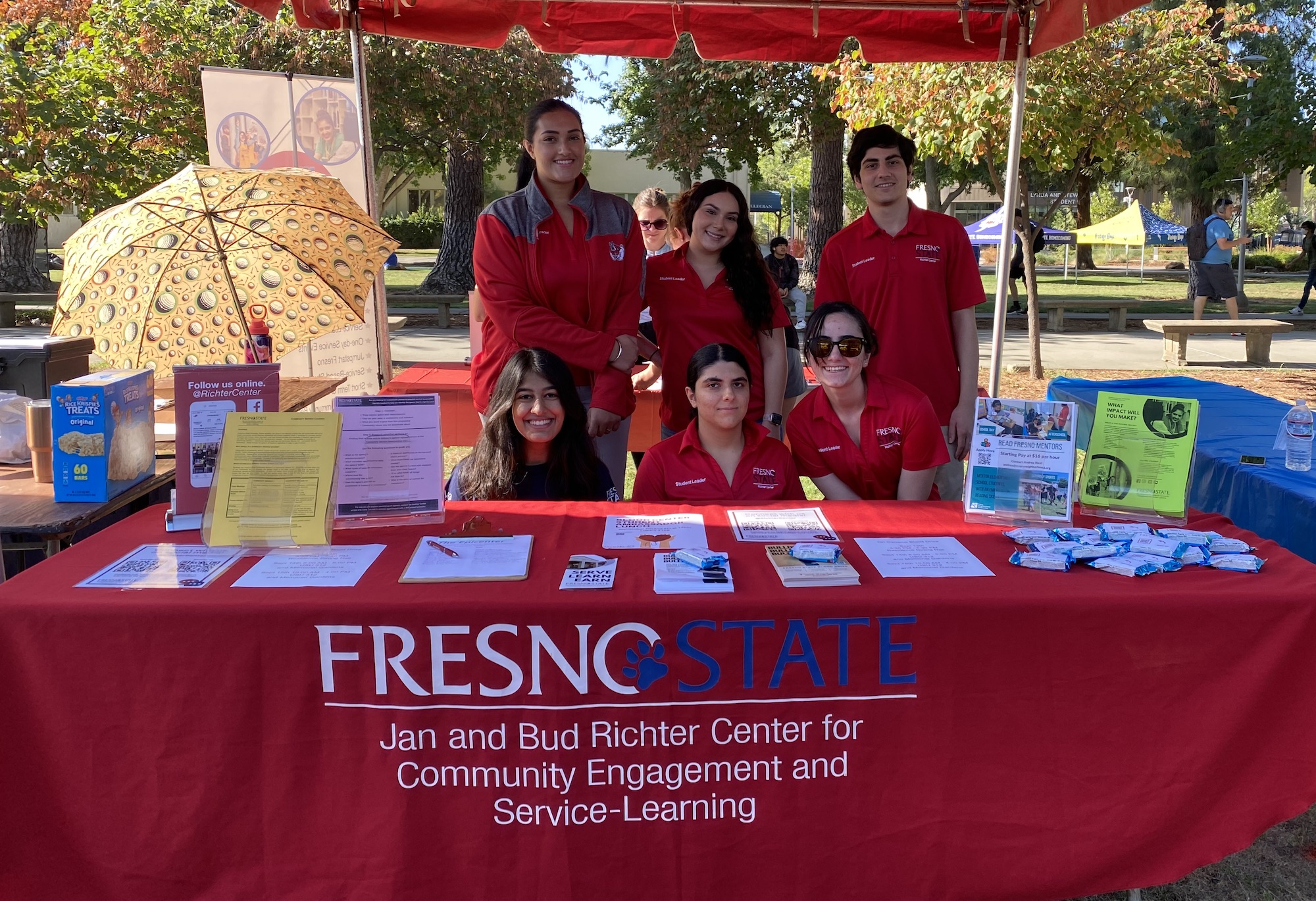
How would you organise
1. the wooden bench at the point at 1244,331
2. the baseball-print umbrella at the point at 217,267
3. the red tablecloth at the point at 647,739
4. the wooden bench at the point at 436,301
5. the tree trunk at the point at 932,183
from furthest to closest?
the tree trunk at the point at 932,183 < the wooden bench at the point at 436,301 < the wooden bench at the point at 1244,331 < the baseball-print umbrella at the point at 217,267 < the red tablecloth at the point at 647,739

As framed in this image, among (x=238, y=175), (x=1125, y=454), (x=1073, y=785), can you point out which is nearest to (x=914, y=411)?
(x=1125, y=454)

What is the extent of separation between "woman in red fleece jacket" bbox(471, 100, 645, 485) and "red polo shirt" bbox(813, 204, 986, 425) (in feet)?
2.30

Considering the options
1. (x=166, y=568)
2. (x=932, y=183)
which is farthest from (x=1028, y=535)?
(x=932, y=183)

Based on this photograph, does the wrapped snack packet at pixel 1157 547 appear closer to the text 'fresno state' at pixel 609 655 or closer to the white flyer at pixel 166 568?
the text 'fresno state' at pixel 609 655

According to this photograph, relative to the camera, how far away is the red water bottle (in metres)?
3.51

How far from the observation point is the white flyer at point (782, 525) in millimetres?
2379

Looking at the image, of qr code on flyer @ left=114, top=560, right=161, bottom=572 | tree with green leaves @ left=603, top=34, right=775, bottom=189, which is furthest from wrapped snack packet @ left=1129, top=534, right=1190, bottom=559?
tree with green leaves @ left=603, top=34, right=775, bottom=189

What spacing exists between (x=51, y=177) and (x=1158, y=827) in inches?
528

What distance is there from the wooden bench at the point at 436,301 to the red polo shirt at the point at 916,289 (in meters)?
11.7

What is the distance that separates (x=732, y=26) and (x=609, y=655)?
3.47 meters

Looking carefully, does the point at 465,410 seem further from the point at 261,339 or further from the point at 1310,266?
the point at 1310,266

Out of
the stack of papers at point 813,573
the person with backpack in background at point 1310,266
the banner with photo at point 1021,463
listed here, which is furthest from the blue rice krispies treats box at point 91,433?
the person with backpack in background at point 1310,266

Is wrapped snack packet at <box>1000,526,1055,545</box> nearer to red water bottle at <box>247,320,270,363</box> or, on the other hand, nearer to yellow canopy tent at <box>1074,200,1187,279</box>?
red water bottle at <box>247,320,270,363</box>

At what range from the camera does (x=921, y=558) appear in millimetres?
2230
